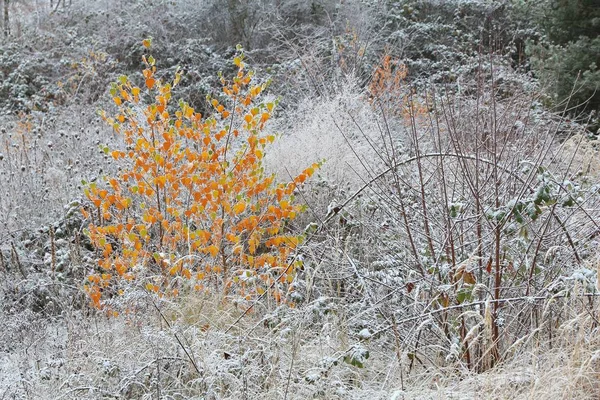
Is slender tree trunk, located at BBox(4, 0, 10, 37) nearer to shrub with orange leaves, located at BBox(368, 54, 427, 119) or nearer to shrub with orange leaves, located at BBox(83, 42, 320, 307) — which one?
shrub with orange leaves, located at BBox(368, 54, 427, 119)

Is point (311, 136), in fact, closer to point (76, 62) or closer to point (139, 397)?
point (139, 397)

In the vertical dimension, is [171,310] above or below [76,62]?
below

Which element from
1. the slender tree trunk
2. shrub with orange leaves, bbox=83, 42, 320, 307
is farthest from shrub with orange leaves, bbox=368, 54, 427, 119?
the slender tree trunk

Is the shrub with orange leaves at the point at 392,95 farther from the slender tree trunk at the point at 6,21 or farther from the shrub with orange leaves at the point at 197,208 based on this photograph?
the slender tree trunk at the point at 6,21

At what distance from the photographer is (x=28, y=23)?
45.9 ft

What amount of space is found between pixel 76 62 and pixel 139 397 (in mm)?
9515

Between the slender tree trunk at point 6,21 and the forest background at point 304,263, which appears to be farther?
the slender tree trunk at point 6,21

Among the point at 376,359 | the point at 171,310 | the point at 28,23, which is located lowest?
the point at 376,359

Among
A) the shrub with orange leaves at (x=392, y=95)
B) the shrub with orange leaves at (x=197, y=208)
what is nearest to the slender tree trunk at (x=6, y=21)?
the shrub with orange leaves at (x=392, y=95)

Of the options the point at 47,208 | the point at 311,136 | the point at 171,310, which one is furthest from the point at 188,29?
the point at 171,310

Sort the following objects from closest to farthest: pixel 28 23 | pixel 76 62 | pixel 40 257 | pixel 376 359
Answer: pixel 376 359 < pixel 40 257 < pixel 76 62 < pixel 28 23

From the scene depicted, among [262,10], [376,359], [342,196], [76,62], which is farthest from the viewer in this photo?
[262,10]

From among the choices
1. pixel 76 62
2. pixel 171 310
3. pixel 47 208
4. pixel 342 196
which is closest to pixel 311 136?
pixel 342 196

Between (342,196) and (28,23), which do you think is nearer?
(342,196)
